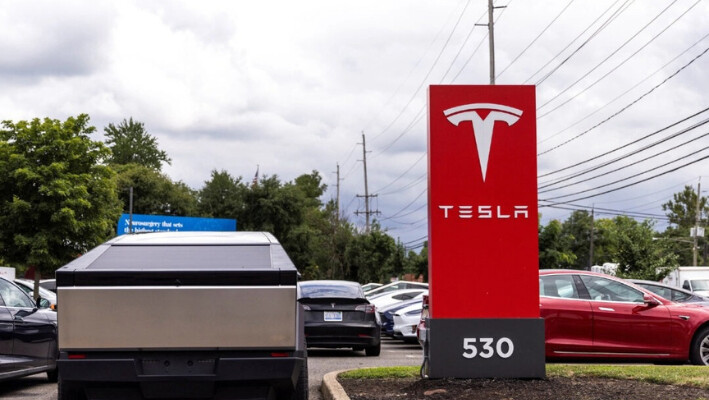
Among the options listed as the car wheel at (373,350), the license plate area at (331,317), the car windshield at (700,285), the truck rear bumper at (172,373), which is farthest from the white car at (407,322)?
the car windshield at (700,285)

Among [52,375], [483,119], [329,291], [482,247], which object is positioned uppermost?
[483,119]

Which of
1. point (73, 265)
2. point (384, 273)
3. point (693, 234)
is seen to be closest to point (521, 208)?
point (73, 265)

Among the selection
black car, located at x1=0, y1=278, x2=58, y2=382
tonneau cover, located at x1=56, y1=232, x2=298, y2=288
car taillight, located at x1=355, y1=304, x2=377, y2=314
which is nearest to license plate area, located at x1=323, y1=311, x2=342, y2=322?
car taillight, located at x1=355, y1=304, x2=377, y2=314

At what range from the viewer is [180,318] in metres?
6.63

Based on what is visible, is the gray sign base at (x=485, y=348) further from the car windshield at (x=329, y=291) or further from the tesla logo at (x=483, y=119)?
the car windshield at (x=329, y=291)

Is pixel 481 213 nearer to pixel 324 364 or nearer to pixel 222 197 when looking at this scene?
pixel 324 364

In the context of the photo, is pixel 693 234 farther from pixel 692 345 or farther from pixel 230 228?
pixel 692 345

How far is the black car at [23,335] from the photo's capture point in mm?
10039

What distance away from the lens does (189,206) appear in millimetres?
84500

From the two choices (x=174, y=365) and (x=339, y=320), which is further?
(x=339, y=320)

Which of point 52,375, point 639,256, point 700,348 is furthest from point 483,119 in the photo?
point 639,256

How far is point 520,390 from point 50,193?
22.6 metres

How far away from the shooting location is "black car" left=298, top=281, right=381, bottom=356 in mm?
15305

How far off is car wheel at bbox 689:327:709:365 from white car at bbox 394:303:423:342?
684 centimetres
